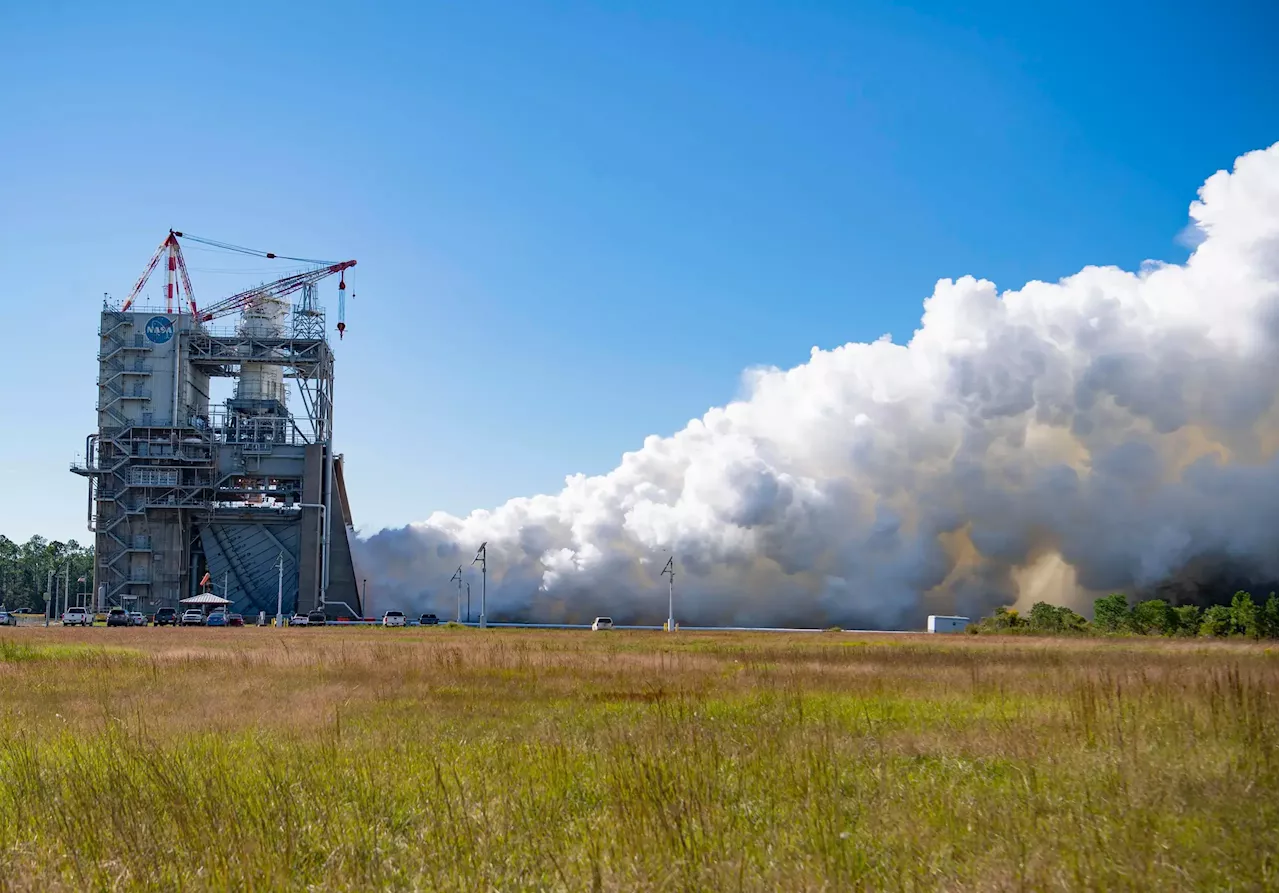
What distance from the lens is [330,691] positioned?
26.8m

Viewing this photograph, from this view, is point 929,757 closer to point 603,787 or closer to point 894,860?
point 603,787

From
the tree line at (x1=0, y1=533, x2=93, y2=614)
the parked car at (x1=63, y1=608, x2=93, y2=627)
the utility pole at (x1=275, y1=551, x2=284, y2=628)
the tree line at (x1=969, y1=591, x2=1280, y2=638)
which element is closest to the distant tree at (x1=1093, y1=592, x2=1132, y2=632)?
the tree line at (x1=969, y1=591, x2=1280, y2=638)

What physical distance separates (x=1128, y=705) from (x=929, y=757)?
5313 mm

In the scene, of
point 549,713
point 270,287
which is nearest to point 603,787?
point 549,713

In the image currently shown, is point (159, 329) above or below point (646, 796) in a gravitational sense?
above

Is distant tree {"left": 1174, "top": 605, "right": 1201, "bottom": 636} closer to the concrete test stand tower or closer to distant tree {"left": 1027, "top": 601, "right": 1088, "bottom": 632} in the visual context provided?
distant tree {"left": 1027, "top": 601, "right": 1088, "bottom": 632}

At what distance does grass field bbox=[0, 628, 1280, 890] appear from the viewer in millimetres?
9250

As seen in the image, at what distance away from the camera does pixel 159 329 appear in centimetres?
12888

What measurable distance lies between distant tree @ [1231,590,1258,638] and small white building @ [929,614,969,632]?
86.7ft

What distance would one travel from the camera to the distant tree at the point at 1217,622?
8934 centimetres

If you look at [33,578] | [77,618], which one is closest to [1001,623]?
[77,618]

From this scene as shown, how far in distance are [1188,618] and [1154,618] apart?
400cm

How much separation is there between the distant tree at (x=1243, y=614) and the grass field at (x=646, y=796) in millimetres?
77139

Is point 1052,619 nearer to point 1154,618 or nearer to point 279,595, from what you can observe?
→ point 1154,618
